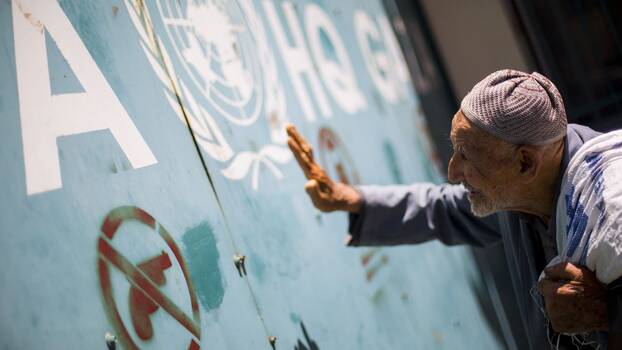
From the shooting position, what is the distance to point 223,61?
2.18m

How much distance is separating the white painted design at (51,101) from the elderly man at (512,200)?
0.63m

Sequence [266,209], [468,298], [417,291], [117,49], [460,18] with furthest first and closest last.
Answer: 1. [460,18]
2. [468,298]
3. [417,291]
4. [266,209]
5. [117,49]

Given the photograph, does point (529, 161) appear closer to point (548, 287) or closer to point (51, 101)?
point (548, 287)

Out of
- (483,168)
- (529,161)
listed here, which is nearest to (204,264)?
(483,168)

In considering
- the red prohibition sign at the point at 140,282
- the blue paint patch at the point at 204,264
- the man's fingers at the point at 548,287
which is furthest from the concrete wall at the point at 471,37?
the red prohibition sign at the point at 140,282

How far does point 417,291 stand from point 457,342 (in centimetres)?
29

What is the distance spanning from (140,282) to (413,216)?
1.01m

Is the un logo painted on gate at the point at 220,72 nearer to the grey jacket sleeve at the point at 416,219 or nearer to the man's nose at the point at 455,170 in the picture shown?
the grey jacket sleeve at the point at 416,219

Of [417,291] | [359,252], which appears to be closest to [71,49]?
[359,252]

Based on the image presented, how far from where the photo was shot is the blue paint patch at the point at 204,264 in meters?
1.76

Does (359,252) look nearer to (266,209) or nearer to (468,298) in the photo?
(266,209)

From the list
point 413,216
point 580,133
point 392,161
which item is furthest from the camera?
point 392,161

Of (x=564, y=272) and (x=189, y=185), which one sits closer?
(x=564, y=272)

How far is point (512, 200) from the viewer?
6.46 feet
